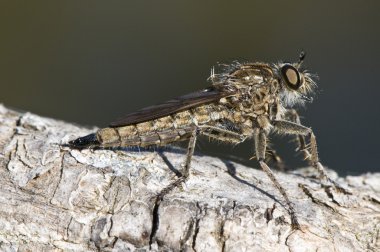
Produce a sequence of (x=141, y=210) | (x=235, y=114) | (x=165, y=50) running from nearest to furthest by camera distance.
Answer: (x=141, y=210) → (x=235, y=114) → (x=165, y=50)

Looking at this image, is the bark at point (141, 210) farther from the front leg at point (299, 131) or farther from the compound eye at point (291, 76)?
the compound eye at point (291, 76)

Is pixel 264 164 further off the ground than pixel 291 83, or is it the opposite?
pixel 291 83

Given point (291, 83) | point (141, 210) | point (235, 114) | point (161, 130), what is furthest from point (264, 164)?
point (141, 210)

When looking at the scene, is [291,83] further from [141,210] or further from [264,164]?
[141,210]

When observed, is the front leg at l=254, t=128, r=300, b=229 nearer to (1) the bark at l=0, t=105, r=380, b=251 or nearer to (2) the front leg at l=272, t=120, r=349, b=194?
(1) the bark at l=0, t=105, r=380, b=251

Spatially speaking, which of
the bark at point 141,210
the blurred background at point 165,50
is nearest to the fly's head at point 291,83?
the bark at point 141,210

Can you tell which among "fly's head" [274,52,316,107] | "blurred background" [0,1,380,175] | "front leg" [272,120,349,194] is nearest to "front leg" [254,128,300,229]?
"front leg" [272,120,349,194]

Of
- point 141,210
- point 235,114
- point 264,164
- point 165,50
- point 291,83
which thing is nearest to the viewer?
point 141,210
